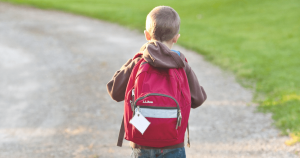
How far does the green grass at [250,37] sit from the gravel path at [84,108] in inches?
14.1

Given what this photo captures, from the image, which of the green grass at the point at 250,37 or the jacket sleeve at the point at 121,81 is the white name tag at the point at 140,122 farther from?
the green grass at the point at 250,37

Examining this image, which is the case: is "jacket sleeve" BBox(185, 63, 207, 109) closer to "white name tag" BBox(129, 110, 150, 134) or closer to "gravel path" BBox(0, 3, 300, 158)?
"white name tag" BBox(129, 110, 150, 134)

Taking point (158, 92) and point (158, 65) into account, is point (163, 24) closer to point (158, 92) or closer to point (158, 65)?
point (158, 65)

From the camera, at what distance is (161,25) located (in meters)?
1.97

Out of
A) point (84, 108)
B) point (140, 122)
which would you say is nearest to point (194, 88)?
point (140, 122)

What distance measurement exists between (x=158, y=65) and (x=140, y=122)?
0.37 m

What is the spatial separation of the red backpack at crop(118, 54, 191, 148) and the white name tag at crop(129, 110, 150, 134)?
24mm

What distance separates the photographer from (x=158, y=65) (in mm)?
1895

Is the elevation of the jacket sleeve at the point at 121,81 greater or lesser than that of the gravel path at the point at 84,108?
greater

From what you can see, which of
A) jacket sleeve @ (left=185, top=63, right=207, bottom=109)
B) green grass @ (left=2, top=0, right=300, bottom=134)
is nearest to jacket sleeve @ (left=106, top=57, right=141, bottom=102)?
jacket sleeve @ (left=185, top=63, right=207, bottom=109)

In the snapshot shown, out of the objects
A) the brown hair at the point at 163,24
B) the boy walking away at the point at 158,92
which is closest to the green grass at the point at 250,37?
the boy walking away at the point at 158,92

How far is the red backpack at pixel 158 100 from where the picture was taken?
190 cm

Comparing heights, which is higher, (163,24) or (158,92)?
(163,24)

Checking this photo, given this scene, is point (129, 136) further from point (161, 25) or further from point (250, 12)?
point (250, 12)
